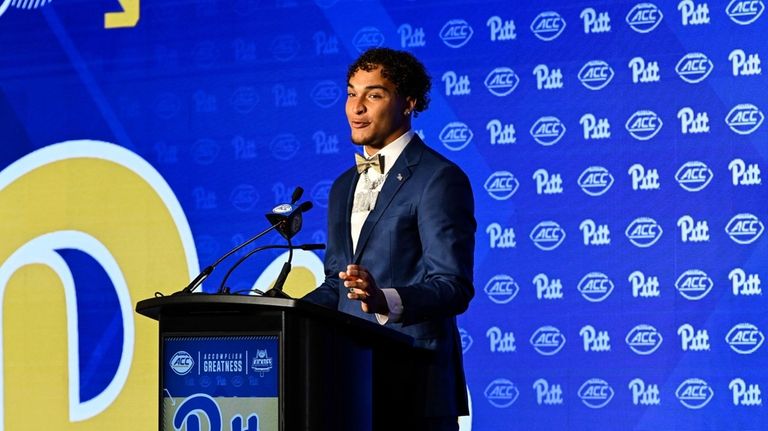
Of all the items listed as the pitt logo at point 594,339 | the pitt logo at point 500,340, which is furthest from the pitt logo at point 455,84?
the pitt logo at point 594,339

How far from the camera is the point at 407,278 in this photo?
9.20ft

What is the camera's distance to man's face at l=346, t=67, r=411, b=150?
2.94 meters

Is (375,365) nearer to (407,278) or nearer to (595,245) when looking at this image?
(407,278)

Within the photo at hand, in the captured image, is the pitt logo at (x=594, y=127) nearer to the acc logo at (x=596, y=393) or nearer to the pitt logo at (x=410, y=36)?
the pitt logo at (x=410, y=36)

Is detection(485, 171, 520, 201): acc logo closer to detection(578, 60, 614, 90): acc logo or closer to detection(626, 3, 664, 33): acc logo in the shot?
detection(578, 60, 614, 90): acc logo

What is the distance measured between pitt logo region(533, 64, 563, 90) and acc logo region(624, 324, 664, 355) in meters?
0.99

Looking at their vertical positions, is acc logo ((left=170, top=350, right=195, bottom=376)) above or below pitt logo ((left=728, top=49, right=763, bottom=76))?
below

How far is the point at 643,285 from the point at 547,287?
14.3 inches

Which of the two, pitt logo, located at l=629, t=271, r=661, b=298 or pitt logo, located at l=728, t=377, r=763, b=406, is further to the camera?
pitt logo, located at l=629, t=271, r=661, b=298

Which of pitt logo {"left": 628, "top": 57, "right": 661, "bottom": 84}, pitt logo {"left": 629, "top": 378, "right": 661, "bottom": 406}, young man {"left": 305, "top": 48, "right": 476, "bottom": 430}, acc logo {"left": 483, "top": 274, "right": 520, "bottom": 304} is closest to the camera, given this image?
young man {"left": 305, "top": 48, "right": 476, "bottom": 430}

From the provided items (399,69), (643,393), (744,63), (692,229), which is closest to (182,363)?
(399,69)

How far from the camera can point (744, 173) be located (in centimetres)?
436

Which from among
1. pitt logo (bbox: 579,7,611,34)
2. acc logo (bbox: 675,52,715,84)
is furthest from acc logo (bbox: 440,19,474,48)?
acc logo (bbox: 675,52,715,84)

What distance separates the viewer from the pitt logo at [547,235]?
454cm
